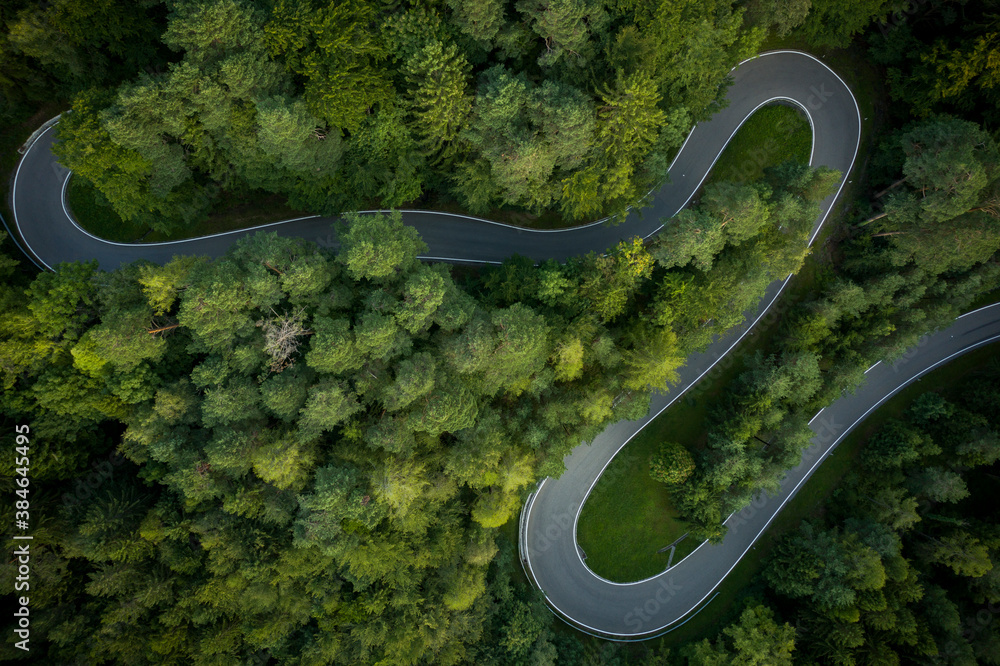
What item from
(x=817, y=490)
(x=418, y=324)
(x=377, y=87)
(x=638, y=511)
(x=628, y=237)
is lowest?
(x=817, y=490)

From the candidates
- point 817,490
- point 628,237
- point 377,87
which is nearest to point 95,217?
point 377,87

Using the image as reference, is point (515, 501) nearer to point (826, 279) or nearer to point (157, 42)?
point (826, 279)

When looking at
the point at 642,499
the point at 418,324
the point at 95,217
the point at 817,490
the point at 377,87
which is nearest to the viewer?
the point at 377,87

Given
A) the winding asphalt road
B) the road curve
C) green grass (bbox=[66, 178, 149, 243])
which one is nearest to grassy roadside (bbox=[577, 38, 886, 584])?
the winding asphalt road

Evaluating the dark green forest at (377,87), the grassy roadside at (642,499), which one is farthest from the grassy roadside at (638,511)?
the dark green forest at (377,87)

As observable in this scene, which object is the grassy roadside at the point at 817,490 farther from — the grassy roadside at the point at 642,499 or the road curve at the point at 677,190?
the road curve at the point at 677,190

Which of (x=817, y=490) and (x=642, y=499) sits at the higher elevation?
(x=642, y=499)

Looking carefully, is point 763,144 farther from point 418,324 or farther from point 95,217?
point 95,217
